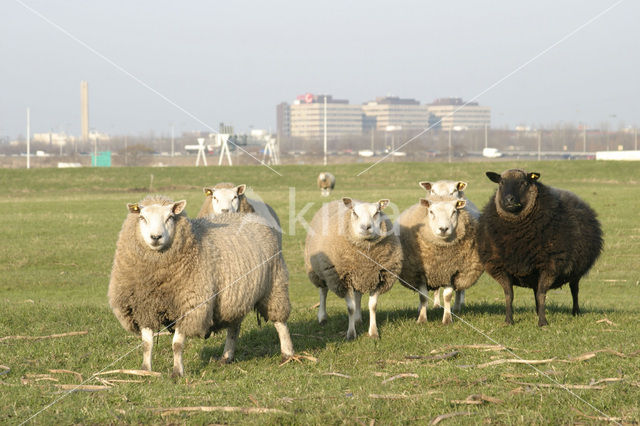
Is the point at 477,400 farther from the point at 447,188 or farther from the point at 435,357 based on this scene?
the point at 447,188

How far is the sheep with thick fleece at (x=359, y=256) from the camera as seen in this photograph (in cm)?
1041

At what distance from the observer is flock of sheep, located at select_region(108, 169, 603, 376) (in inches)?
309

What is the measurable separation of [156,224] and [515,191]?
5.16 m

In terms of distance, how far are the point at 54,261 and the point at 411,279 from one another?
39.3 feet

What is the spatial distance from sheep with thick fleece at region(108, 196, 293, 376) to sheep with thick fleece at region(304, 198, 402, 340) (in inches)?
89.8

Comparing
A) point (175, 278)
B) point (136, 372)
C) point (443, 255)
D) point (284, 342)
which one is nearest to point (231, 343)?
point (284, 342)

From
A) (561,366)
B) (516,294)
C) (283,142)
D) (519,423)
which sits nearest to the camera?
(519,423)

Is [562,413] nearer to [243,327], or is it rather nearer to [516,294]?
[243,327]

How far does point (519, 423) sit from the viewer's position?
5461mm

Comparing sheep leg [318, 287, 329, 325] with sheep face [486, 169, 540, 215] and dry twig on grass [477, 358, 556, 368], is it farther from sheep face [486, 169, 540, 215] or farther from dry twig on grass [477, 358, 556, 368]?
dry twig on grass [477, 358, 556, 368]

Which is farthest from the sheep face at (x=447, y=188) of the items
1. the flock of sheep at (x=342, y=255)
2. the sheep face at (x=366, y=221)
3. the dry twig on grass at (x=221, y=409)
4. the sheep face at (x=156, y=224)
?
the dry twig on grass at (x=221, y=409)

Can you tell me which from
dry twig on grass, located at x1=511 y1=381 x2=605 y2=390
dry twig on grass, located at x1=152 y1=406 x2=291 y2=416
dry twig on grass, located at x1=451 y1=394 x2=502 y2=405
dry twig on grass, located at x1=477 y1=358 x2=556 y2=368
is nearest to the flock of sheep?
dry twig on grass, located at x1=152 y1=406 x2=291 y2=416

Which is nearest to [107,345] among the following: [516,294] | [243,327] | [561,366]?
[243,327]

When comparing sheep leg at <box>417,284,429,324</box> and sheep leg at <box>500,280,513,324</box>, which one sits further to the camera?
sheep leg at <box>417,284,429,324</box>
